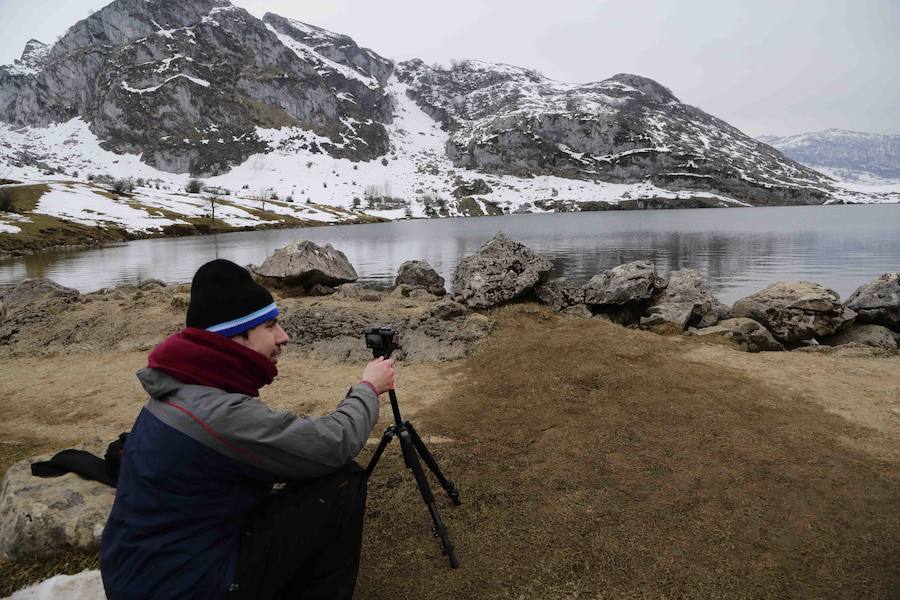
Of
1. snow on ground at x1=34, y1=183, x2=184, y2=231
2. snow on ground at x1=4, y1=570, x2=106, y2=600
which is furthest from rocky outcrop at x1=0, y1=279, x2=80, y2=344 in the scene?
snow on ground at x1=34, y1=183, x2=184, y2=231

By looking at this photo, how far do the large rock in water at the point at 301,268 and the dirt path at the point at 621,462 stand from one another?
8.78 meters

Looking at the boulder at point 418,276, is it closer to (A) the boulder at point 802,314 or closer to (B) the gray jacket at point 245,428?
(A) the boulder at point 802,314

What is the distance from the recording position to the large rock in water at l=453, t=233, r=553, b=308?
1700 centimetres

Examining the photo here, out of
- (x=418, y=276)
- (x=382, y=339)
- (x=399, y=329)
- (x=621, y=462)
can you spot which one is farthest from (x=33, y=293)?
A: (x=621, y=462)

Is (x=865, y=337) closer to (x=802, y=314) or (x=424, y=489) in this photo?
(x=802, y=314)

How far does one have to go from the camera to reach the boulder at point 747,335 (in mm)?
13305

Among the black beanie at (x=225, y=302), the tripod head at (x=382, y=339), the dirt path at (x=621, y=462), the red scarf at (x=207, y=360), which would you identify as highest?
the black beanie at (x=225, y=302)

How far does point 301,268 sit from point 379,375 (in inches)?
696

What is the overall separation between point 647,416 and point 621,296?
10.5 metres

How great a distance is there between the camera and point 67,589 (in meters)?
3.89

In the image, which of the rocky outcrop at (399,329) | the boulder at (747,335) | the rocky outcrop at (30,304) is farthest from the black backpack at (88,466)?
the boulder at (747,335)

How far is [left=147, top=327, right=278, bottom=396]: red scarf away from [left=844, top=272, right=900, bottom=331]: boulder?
64.4 feet

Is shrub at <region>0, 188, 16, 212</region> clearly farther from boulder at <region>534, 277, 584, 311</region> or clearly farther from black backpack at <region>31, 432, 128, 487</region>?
black backpack at <region>31, 432, 128, 487</region>

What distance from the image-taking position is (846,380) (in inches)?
375
